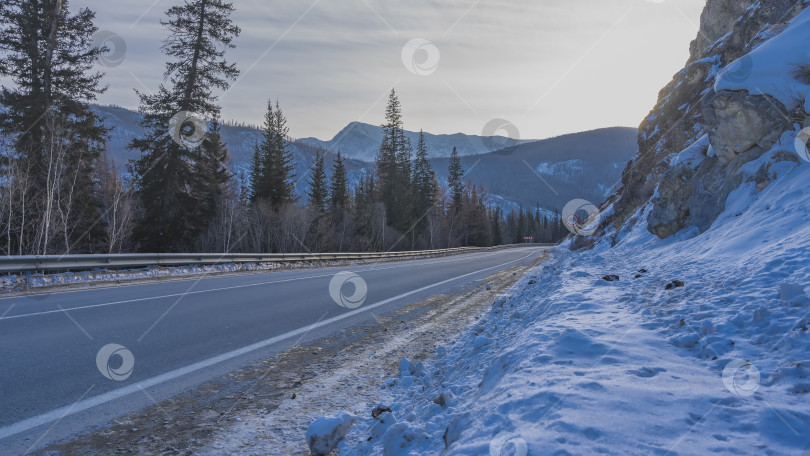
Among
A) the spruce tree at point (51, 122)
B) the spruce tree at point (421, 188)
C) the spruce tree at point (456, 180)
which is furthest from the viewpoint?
the spruce tree at point (456, 180)

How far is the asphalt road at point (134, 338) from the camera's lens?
3400mm

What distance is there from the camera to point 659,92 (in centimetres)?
3050

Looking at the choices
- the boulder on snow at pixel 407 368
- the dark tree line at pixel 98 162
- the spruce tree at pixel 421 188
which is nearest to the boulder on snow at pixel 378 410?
the boulder on snow at pixel 407 368

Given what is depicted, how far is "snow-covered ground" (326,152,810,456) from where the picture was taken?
6.81 feet

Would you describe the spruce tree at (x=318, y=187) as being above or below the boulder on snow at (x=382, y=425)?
above

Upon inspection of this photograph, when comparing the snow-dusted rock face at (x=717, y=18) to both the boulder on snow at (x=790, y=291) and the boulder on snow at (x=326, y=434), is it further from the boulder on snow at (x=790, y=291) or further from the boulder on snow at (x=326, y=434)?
the boulder on snow at (x=326, y=434)

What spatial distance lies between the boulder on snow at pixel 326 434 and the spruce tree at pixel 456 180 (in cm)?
6441

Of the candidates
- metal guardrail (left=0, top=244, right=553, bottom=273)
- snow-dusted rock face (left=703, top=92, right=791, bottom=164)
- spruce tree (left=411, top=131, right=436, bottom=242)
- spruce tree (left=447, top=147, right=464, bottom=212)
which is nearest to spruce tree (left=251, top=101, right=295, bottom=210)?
metal guardrail (left=0, top=244, right=553, bottom=273)

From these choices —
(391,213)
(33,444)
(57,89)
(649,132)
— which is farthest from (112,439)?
(391,213)

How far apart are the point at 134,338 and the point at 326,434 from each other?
3.83 metres

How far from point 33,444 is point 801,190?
10200mm

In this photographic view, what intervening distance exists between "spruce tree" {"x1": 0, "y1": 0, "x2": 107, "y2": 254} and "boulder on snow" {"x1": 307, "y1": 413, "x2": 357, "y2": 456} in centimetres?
1732

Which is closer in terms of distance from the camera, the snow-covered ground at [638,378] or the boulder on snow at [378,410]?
the snow-covered ground at [638,378]

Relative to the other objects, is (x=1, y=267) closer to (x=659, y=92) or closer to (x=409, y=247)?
(x=659, y=92)
